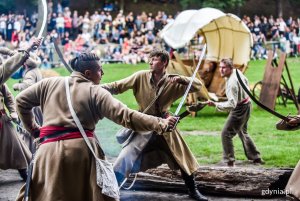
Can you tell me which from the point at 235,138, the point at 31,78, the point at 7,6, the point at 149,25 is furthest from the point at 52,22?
the point at 31,78

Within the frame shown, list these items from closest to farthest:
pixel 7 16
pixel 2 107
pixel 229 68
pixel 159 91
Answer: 1. pixel 159 91
2. pixel 2 107
3. pixel 229 68
4. pixel 7 16

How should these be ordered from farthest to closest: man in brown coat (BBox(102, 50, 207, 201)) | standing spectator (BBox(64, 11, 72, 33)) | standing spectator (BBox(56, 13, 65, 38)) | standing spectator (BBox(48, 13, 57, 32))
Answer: standing spectator (BBox(64, 11, 72, 33)), standing spectator (BBox(56, 13, 65, 38)), standing spectator (BBox(48, 13, 57, 32)), man in brown coat (BBox(102, 50, 207, 201))

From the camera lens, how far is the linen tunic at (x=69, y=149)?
5.50 m

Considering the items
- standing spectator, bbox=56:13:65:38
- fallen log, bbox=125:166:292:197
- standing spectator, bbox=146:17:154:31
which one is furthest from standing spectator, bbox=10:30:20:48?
fallen log, bbox=125:166:292:197

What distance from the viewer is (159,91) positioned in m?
7.41

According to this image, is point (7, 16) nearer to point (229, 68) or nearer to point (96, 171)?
point (229, 68)

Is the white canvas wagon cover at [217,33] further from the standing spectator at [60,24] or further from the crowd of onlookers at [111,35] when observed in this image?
the standing spectator at [60,24]

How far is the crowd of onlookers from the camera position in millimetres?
27297

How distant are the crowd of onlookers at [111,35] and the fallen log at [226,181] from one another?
57.6ft

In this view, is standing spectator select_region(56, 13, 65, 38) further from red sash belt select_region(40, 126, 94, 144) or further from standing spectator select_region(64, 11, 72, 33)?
red sash belt select_region(40, 126, 94, 144)

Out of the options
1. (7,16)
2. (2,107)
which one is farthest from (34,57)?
(7,16)

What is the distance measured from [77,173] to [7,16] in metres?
24.5

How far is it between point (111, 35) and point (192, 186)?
941 inches

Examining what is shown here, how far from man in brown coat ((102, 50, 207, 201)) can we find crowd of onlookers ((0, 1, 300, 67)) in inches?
705
